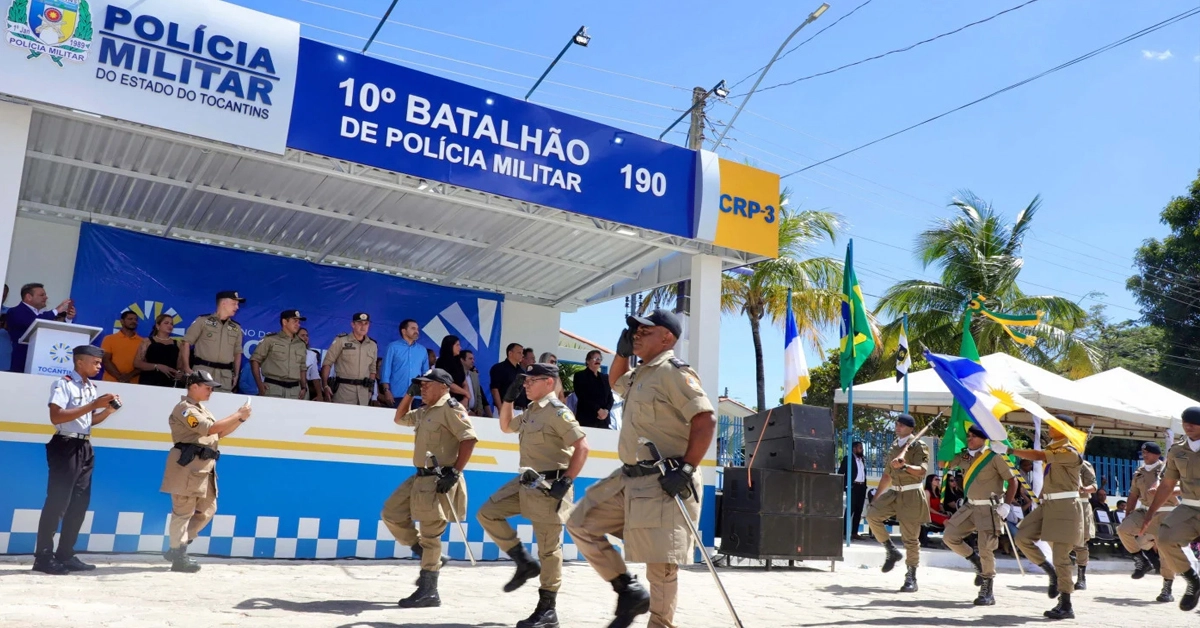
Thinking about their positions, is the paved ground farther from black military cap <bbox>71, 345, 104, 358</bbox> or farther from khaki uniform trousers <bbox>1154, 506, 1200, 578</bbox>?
black military cap <bbox>71, 345, 104, 358</bbox>

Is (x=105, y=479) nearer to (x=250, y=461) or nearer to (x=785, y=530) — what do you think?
(x=250, y=461)

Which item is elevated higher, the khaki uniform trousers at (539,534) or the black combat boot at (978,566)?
the khaki uniform trousers at (539,534)

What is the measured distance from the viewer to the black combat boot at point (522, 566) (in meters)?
6.80

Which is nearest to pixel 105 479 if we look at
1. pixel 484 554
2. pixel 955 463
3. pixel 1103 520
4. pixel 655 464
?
pixel 484 554

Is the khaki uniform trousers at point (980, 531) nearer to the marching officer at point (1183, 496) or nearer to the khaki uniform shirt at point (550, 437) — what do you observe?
the marching officer at point (1183, 496)

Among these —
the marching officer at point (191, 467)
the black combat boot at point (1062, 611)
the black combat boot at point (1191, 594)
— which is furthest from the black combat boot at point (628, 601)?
the black combat boot at point (1191, 594)

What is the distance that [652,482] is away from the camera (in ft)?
17.0

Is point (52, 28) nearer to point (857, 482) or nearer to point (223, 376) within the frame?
point (223, 376)

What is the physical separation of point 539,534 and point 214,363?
5.44m

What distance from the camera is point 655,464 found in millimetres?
5191

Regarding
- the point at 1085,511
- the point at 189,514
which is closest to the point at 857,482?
the point at 1085,511

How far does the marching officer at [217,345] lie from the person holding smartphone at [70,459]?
2.37 metres

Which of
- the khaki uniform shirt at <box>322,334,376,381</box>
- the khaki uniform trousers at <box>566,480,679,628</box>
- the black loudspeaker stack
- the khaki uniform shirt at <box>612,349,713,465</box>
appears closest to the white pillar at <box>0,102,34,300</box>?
the khaki uniform shirt at <box>322,334,376,381</box>

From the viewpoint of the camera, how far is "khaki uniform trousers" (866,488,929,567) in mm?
10555
